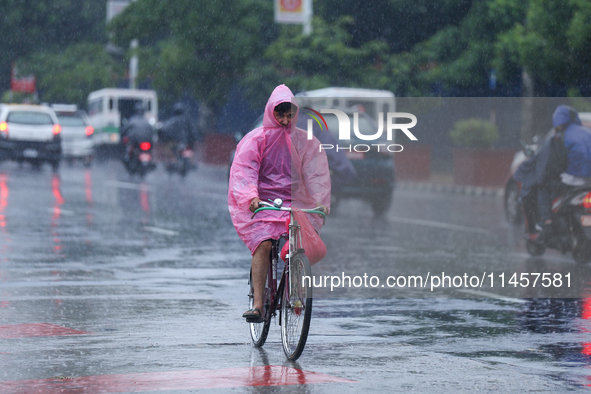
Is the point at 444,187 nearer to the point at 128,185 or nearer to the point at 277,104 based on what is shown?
the point at 128,185

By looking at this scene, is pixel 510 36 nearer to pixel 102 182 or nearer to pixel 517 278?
pixel 102 182

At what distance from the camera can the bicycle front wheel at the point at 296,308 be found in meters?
6.78

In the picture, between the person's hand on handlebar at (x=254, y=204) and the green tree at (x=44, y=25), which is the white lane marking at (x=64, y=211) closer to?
the person's hand on handlebar at (x=254, y=204)

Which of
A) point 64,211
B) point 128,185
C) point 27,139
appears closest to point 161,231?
point 64,211

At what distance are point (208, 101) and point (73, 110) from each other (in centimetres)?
518

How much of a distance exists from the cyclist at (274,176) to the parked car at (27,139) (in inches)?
1017

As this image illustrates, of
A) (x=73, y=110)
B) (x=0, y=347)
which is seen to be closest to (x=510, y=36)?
(x=73, y=110)

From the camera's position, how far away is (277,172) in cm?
747

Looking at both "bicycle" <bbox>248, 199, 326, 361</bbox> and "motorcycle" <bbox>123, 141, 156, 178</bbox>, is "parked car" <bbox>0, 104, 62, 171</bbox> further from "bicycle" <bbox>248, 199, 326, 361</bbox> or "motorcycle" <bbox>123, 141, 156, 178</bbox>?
"bicycle" <bbox>248, 199, 326, 361</bbox>

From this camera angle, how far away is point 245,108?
158 ft

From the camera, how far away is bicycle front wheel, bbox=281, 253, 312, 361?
6.78m

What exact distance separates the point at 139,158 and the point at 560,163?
18467 millimetres

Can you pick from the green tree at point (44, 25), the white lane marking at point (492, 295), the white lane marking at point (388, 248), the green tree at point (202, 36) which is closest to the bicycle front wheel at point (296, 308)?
the white lane marking at point (492, 295)

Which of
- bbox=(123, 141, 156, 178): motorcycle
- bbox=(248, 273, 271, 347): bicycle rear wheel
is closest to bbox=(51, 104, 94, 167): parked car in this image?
bbox=(123, 141, 156, 178): motorcycle
